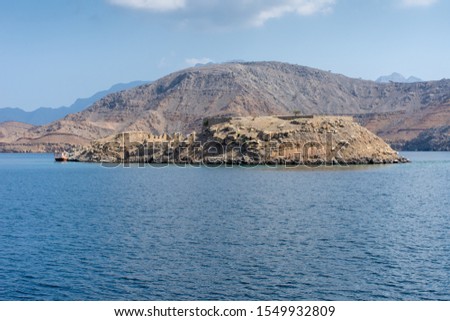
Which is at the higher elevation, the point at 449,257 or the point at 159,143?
the point at 159,143

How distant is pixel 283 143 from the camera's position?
11194 cm

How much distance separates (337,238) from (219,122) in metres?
90.5

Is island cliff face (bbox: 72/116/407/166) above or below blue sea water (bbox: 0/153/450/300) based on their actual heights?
above

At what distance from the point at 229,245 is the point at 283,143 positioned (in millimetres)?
76951

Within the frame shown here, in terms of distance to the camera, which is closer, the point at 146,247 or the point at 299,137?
the point at 146,247

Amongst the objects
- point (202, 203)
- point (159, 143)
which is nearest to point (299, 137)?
point (159, 143)

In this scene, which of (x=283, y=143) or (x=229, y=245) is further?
(x=283, y=143)

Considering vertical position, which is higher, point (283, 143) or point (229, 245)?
point (283, 143)

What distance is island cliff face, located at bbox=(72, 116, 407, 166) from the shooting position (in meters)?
111

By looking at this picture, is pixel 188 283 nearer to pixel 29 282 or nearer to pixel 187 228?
pixel 29 282

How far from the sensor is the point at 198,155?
405ft

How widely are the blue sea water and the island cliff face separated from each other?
4395 centimetres

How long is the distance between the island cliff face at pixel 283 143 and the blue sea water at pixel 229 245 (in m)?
44.0

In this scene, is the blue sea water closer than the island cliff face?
Yes
